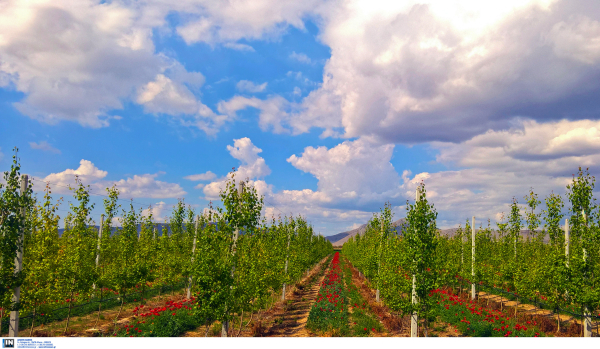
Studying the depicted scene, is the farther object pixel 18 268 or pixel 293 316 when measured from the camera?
pixel 293 316

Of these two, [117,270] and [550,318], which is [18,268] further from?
[550,318]

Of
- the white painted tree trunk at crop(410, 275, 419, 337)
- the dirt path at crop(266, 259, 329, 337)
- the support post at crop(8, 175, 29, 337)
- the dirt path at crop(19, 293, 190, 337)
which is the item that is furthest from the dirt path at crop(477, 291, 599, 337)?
the support post at crop(8, 175, 29, 337)

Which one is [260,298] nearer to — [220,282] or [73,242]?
[220,282]

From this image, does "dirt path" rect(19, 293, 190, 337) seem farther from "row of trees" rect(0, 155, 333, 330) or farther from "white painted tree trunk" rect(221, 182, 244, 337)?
"white painted tree trunk" rect(221, 182, 244, 337)

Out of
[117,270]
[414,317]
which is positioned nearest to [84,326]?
[117,270]

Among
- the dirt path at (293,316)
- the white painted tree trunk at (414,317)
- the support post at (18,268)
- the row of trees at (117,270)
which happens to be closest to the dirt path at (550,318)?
the white painted tree trunk at (414,317)

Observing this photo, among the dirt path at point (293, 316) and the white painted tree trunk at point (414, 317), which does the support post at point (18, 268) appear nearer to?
the dirt path at point (293, 316)

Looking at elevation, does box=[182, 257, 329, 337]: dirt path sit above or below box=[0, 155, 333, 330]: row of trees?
below

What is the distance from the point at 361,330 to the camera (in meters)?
15.1

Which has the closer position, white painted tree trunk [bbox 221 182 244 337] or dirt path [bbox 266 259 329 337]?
white painted tree trunk [bbox 221 182 244 337]

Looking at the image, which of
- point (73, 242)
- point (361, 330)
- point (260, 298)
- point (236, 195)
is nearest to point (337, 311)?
point (361, 330)

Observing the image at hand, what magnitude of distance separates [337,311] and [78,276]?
1315 cm

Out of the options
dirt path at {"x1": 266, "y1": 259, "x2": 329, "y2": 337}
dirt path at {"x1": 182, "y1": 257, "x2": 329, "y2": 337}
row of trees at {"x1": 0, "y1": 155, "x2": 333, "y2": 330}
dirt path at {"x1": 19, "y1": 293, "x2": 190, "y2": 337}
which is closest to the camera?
row of trees at {"x1": 0, "y1": 155, "x2": 333, "y2": 330}

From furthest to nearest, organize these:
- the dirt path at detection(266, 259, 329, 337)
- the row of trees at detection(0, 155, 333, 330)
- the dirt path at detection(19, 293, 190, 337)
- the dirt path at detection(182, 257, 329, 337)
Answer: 1. the dirt path at detection(266, 259, 329, 337)
2. the dirt path at detection(182, 257, 329, 337)
3. the dirt path at detection(19, 293, 190, 337)
4. the row of trees at detection(0, 155, 333, 330)
